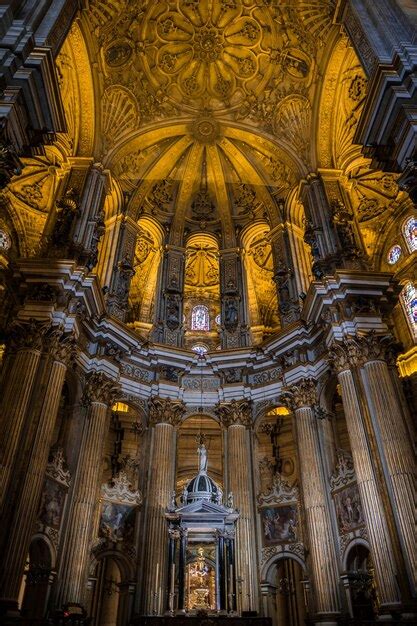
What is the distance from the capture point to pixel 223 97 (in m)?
24.8

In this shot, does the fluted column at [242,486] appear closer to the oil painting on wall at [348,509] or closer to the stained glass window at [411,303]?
the oil painting on wall at [348,509]

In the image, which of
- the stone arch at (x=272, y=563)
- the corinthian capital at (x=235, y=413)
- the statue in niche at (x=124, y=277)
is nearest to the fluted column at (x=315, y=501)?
the stone arch at (x=272, y=563)

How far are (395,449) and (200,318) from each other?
1475 cm

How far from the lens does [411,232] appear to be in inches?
910

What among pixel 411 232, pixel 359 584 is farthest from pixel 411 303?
pixel 359 584

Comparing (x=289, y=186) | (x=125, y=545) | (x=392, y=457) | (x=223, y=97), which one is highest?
(x=223, y=97)

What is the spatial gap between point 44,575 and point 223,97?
849 inches

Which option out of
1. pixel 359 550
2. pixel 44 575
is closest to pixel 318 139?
pixel 359 550

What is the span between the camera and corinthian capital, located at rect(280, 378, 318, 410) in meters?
17.9

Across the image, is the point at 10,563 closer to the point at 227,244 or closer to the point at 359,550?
the point at 359,550

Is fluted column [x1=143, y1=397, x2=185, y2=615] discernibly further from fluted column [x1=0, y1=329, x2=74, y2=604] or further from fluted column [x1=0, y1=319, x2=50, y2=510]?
fluted column [x1=0, y1=319, x2=50, y2=510]


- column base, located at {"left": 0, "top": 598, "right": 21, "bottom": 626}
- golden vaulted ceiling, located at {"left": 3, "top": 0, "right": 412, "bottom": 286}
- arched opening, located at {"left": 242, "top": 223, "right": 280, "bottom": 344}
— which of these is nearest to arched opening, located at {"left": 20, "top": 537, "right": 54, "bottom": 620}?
column base, located at {"left": 0, "top": 598, "right": 21, "bottom": 626}

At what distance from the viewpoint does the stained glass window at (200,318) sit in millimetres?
26653

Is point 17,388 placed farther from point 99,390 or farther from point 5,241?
point 5,241
